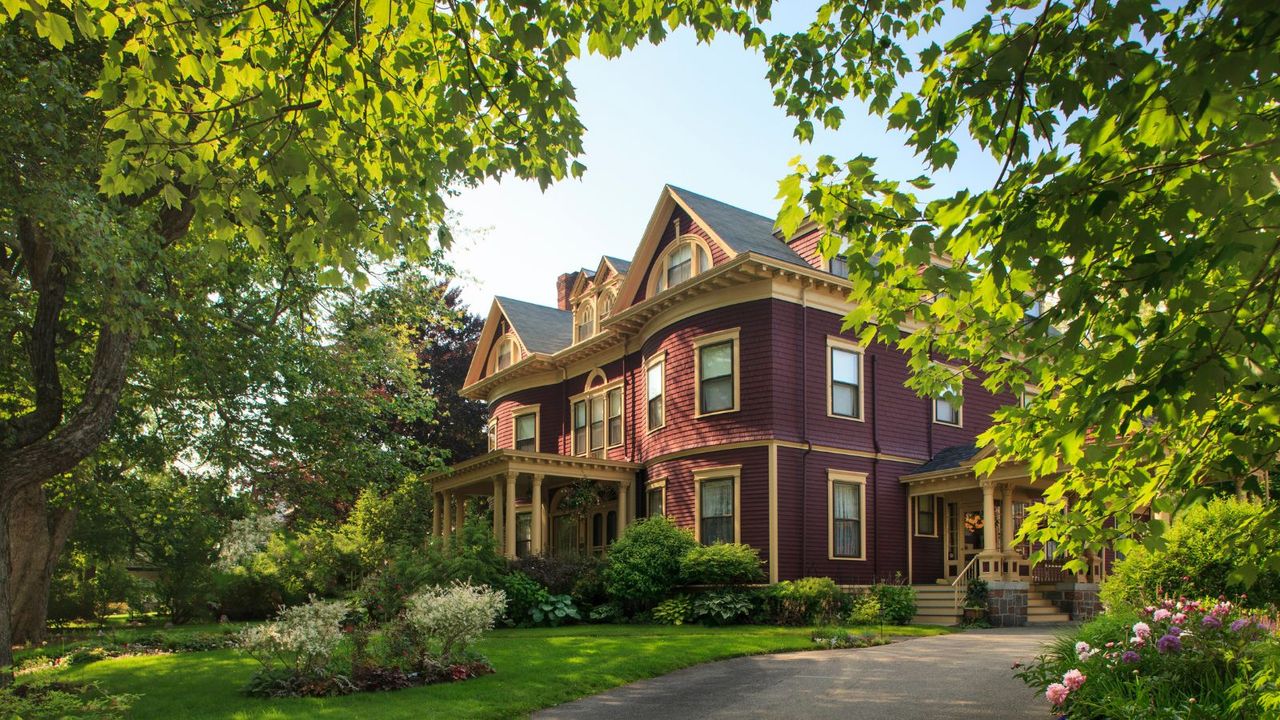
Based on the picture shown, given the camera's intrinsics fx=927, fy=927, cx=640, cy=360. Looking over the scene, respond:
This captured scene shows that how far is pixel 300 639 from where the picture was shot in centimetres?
1057

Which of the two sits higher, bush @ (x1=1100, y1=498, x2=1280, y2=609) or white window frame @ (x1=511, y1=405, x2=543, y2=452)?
white window frame @ (x1=511, y1=405, x2=543, y2=452)

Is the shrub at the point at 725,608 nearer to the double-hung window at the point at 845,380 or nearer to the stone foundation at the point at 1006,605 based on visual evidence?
the stone foundation at the point at 1006,605

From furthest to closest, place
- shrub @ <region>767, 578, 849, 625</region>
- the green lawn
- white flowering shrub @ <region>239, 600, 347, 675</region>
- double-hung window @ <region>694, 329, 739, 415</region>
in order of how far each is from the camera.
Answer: double-hung window @ <region>694, 329, 739, 415</region>, shrub @ <region>767, 578, 849, 625</region>, white flowering shrub @ <region>239, 600, 347, 675</region>, the green lawn

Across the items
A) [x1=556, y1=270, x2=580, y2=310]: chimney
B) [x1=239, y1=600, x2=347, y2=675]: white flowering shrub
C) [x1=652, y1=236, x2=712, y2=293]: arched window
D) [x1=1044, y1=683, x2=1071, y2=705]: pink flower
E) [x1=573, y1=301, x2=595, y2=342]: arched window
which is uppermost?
[x1=556, y1=270, x2=580, y2=310]: chimney

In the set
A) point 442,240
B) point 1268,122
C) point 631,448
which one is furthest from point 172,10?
point 631,448

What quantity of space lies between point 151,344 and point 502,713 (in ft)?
20.9

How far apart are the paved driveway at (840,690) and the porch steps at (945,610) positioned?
595 centimetres

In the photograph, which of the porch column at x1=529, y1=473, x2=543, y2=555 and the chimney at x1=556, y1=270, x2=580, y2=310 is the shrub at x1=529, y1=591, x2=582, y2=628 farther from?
the chimney at x1=556, y1=270, x2=580, y2=310

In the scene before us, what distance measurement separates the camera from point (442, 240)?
23.3ft

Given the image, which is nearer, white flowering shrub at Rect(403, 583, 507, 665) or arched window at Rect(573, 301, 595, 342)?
white flowering shrub at Rect(403, 583, 507, 665)

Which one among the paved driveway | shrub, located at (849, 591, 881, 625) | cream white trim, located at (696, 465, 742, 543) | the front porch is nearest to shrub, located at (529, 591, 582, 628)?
A: the front porch

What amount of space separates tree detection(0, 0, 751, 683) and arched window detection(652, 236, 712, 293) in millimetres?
13348

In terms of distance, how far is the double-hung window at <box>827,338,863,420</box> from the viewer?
2197 cm

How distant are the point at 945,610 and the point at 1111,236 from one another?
17.0 m
